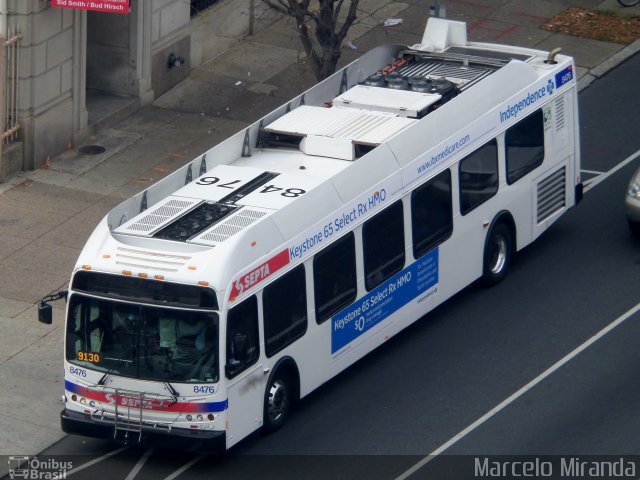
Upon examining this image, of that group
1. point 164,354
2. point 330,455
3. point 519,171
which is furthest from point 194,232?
point 519,171

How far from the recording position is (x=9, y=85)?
75.0ft

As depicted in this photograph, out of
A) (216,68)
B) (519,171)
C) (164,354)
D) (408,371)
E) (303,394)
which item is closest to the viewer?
(164,354)

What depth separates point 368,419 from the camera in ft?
55.1

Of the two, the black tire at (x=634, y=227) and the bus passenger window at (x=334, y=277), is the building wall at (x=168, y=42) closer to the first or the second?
the black tire at (x=634, y=227)

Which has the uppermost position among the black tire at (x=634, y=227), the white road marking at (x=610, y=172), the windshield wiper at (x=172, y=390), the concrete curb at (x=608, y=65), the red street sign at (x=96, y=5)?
the red street sign at (x=96, y=5)

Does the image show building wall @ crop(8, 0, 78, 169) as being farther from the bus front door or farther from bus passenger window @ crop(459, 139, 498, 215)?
the bus front door

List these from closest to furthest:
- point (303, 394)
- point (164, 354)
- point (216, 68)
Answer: point (164, 354)
point (303, 394)
point (216, 68)

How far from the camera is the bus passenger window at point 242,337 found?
15.1 meters

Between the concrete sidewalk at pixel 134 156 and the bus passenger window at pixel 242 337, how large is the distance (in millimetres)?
2513

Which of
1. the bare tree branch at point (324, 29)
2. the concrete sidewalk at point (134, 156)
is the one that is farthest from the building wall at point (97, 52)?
the bare tree branch at point (324, 29)

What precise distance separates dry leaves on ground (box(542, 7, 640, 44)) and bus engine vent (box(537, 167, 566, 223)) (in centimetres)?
883

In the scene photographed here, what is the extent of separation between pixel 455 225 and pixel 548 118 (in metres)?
2.57

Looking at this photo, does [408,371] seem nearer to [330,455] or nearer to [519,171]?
[330,455]

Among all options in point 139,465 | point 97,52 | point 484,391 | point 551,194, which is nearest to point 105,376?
point 139,465
